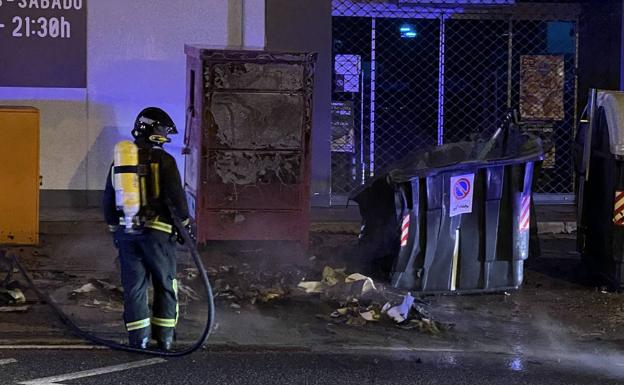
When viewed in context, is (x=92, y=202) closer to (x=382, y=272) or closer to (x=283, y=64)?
(x=283, y=64)

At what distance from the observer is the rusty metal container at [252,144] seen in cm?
941

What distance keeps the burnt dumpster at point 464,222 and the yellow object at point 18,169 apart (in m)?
4.05

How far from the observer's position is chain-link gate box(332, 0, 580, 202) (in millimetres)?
12867

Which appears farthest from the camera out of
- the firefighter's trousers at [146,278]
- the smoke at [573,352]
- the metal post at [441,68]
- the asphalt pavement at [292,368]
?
the metal post at [441,68]

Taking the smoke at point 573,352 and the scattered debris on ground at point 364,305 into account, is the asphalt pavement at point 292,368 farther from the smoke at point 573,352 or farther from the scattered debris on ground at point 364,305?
the scattered debris on ground at point 364,305

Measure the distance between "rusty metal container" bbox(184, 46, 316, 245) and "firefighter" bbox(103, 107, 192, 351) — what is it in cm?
321

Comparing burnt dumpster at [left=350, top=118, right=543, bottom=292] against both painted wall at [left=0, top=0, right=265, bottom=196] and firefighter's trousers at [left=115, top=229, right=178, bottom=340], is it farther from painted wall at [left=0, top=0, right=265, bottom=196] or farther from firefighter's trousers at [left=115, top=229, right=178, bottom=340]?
painted wall at [left=0, top=0, right=265, bottom=196]

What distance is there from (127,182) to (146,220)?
0.29 meters

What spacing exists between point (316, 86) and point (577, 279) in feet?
15.6

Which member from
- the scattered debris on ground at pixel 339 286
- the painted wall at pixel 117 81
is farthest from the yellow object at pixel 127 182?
the painted wall at pixel 117 81

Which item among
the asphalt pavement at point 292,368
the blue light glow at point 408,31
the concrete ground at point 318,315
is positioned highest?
the blue light glow at point 408,31

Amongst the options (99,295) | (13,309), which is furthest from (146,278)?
(99,295)

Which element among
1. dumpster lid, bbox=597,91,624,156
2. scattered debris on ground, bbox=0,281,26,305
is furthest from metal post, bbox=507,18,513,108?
scattered debris on ground, bbox=0,281,26,305

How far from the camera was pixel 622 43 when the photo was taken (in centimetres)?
1263
